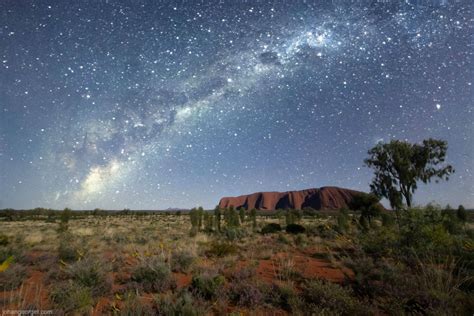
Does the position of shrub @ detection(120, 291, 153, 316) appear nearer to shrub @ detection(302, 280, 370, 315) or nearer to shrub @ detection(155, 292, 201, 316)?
shrub @ detection(155, 292, 201, 316)

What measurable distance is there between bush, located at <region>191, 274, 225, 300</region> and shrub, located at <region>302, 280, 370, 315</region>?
2.51 meters

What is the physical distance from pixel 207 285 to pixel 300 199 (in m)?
170

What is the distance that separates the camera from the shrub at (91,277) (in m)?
7.16

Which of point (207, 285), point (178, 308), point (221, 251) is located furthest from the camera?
point (221, 251)

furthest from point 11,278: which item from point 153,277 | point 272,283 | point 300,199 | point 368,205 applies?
point 300,199

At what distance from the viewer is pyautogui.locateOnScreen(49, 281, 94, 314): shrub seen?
18.7 feet

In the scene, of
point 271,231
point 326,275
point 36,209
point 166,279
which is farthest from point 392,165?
point 36,209

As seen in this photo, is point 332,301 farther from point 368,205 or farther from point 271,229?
point 368,205

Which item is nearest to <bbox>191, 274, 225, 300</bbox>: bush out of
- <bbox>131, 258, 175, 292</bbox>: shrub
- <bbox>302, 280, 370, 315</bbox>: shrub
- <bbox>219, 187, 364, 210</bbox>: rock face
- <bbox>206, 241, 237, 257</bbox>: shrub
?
<bbox>131, 258, 175, 292</bbox>: shrub

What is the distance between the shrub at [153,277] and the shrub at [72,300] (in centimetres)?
172

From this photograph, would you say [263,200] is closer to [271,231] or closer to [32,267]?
[271,231]

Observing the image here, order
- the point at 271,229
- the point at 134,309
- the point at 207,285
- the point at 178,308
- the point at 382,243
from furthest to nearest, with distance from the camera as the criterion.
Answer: the point at 271,229
the point at 382,243
the point at 207,285
the point at 178,308
the point at 134,309

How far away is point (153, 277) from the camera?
793 centimetres

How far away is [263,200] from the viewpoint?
178 m
